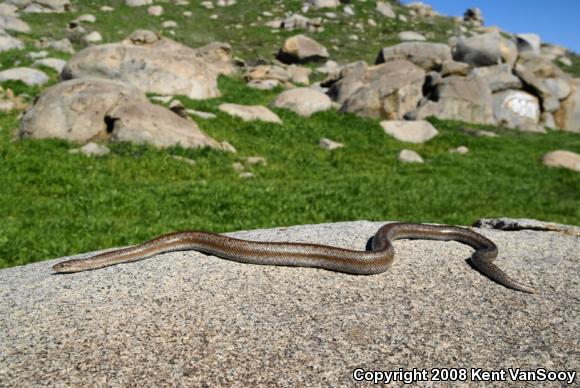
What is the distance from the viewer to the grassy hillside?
478 inches

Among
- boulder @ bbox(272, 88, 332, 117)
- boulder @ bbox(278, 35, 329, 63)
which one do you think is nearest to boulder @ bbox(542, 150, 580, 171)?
boulder @ bbox(272, 88, 332, 117)

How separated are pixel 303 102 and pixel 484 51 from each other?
1761 cm

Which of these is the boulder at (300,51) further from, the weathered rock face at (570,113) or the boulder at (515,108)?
the weathered rock face at (570,113)

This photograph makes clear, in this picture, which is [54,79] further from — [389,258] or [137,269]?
[389,258]

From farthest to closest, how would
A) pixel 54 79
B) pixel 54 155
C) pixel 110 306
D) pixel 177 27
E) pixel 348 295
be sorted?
1. pixel 177 27
2. pixel 54 79
3. pixel 54 155
4. pixel 348 295
5. pixel 110 306

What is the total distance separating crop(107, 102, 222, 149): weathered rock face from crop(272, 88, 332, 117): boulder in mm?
9029

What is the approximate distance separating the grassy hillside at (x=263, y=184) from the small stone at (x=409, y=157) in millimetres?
473

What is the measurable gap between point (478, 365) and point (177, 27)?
4775 centimetres

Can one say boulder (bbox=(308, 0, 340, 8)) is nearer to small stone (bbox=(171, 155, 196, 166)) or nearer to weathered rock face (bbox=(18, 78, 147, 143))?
weathered rock face (bbox=(18, 78, 147, 143))

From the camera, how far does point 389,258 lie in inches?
304

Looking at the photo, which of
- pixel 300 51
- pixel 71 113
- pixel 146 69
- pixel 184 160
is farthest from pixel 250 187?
pixel 300 51

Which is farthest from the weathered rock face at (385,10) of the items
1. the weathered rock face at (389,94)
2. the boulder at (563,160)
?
the boulder at (563,160)

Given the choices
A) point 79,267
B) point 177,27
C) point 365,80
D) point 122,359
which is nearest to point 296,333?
point 122,359

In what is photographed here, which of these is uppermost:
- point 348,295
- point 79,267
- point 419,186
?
point 348,295
